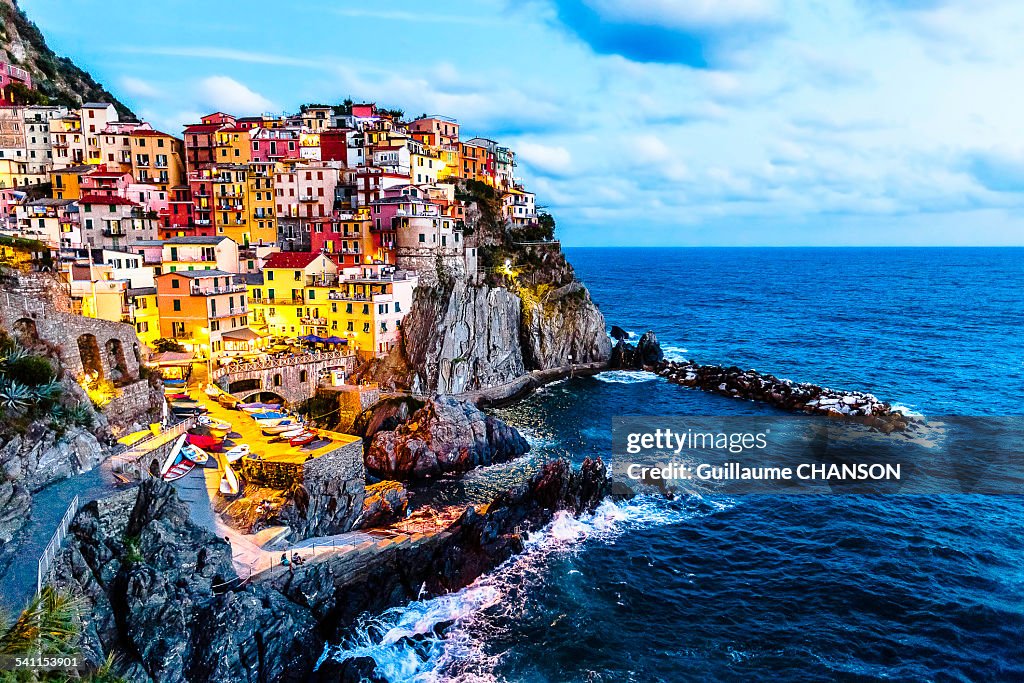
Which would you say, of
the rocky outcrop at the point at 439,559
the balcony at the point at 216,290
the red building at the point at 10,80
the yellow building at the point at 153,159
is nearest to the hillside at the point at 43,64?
the red building at the point at 10,80

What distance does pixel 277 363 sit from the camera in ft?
174

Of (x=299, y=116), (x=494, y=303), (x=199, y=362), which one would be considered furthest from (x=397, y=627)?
(x=299, y=116)

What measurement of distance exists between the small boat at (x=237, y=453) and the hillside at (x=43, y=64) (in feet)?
297

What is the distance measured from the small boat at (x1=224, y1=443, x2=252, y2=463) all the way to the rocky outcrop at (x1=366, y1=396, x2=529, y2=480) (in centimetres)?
1156

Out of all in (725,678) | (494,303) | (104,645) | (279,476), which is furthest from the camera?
(494,303)

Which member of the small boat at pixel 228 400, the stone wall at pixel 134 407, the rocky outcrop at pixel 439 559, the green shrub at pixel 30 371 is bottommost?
the rocky outcrop at pixel 439 559

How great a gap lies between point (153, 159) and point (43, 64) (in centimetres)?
5416

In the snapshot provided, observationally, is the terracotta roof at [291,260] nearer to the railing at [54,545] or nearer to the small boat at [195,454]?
the small boat at [195,454]

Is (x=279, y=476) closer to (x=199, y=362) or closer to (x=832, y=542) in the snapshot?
(x=199, y=362)

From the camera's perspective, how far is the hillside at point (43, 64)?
354ft

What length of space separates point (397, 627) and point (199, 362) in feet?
101

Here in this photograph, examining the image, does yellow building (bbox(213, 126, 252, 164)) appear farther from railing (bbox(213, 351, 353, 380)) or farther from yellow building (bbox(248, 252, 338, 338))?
railing (bbox(213, 351, 353, 380))

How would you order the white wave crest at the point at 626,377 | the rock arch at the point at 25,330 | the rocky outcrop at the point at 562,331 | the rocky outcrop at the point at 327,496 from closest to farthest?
the rocky outcrop at the point at 327,496, the rock arch at the point at 25,330, the white wave crest at the point at 626,377, the rocky outcrop at the point at 562,331

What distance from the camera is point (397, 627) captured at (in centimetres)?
2877
